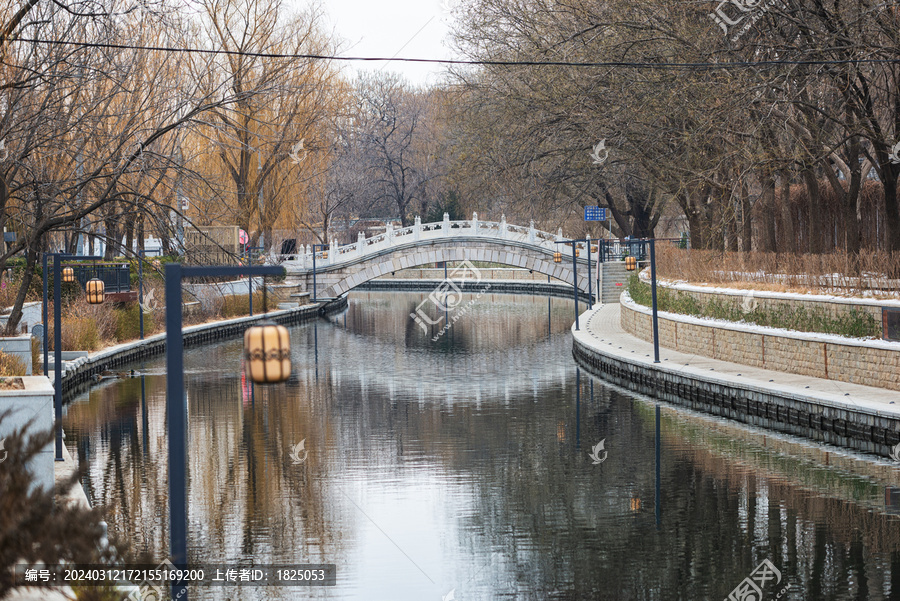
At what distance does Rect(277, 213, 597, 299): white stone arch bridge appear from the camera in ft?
154

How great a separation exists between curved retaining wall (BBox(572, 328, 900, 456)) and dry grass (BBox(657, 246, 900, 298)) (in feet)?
8.78

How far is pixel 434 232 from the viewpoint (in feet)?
155

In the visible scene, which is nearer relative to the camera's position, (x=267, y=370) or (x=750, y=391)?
(x=267, y=370)

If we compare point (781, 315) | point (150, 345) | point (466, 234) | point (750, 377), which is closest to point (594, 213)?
point (466, 234)

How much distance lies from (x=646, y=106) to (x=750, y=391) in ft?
34.4

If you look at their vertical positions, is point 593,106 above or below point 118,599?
above

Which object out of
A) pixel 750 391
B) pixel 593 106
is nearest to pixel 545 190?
pixel 593 106

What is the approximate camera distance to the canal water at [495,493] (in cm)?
A: 1055

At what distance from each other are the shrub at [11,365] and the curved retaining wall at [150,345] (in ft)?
18.7

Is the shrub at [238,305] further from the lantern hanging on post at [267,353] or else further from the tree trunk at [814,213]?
the lantern hanging on post at [267,353]

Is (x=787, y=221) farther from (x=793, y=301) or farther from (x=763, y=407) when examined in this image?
(x=763, y=407)

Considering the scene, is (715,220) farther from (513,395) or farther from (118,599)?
(118,599)

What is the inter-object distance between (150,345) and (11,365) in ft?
52.2

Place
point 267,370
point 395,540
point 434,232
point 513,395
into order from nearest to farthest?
1. point 267,370
2. point 395,540
3. point 513,395
4. point 434,232
